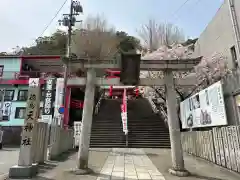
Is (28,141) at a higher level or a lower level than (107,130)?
lower

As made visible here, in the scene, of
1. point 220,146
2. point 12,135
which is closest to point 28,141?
point 220,146

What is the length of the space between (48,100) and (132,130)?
914 cm

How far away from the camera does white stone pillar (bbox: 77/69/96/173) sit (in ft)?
24.6

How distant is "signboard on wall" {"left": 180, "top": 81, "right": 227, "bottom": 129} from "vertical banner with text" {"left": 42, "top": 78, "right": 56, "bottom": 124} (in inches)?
509

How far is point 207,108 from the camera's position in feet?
37.8

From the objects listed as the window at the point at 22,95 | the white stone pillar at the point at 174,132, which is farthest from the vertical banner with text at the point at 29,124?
the window at the point at 22,95

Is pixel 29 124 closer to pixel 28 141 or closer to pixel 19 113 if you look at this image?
pixel 28 141

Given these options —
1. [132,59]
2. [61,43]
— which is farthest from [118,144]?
[61,43]

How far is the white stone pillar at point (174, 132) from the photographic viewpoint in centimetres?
743

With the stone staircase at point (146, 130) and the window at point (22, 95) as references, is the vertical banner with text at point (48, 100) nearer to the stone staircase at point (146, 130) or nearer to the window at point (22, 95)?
the window at point (22, 95)

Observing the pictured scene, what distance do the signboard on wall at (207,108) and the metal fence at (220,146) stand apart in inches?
35.5

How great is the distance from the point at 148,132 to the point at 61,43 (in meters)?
26.5

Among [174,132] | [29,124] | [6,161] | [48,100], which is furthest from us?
[48,100]

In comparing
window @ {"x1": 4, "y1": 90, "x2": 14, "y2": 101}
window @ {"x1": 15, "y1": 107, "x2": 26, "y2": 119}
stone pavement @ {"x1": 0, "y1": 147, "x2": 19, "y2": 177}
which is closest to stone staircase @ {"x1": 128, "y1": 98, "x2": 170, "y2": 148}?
stone pavement @ {"x1": 0, "y1": 147, "x2": 19, "y2": 177}
